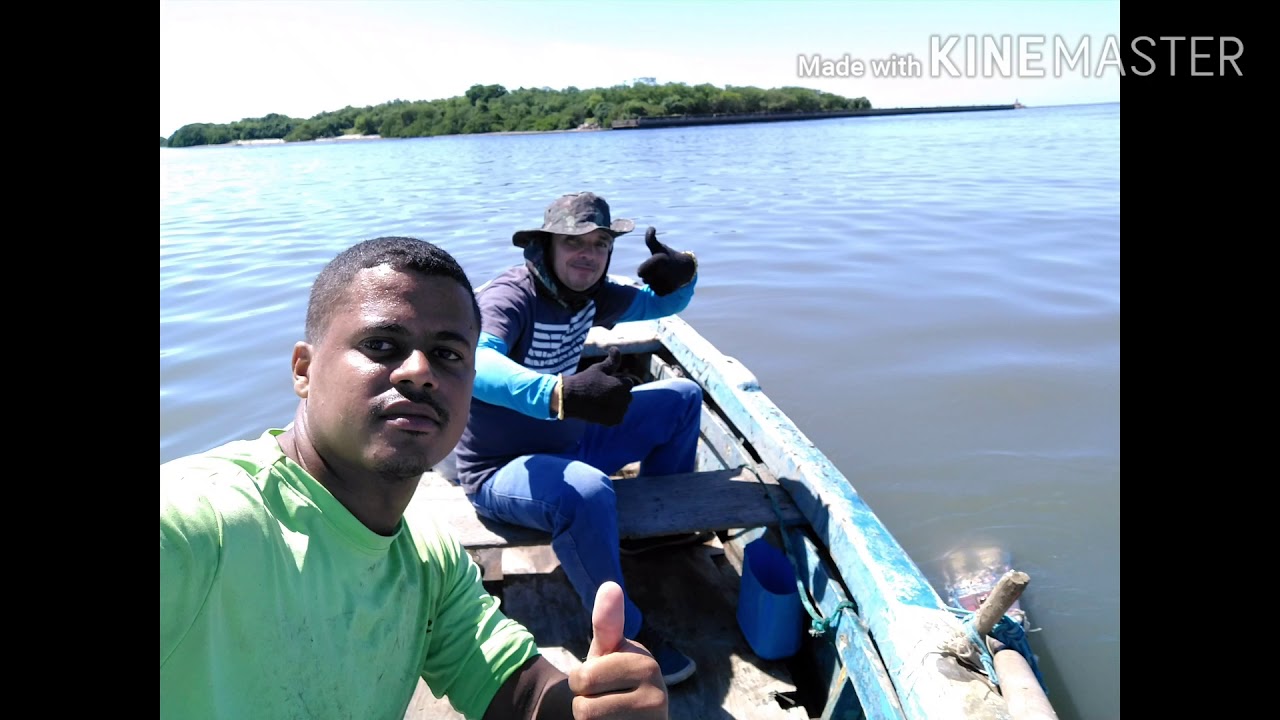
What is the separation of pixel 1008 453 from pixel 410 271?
202 inches

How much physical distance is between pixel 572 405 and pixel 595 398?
8 centimetres

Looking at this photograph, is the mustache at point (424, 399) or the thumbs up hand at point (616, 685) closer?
the thumbs up hand at point (616, 685)

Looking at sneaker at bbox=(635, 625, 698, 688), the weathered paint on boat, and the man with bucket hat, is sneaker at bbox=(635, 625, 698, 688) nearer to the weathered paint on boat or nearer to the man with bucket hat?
the man with bucket hat

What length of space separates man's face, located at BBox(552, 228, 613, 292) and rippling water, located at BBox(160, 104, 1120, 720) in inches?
107

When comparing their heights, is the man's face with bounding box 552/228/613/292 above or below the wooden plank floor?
above

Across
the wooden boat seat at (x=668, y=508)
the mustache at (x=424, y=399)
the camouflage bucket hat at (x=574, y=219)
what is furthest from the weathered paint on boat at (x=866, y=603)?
the mustache at (x=424, y=399)

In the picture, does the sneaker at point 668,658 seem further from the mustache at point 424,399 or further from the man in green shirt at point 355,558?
the mustache at point 424,399

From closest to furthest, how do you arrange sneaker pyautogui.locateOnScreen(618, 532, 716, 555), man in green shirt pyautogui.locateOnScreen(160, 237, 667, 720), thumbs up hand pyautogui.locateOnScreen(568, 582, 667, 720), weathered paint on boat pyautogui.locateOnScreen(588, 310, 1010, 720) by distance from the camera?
man in green shirt pyautogui.locateOnScreen(160, 237, 667, 720) < thumbs up hand pyautogui.locateOnScreen(568, 582, 667, 720) < weathered paint on boat pyautogui.locateOnScreen(588, 310, 1010, 720) < sneaker pyautogui.locateOnScreen(618, 532, 716, 555)

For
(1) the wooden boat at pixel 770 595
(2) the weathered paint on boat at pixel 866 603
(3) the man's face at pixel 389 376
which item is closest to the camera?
(3) the man's face at pixel 389 376

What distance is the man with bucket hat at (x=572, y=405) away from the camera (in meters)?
2.62

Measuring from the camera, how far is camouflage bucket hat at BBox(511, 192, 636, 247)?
297 centimetres

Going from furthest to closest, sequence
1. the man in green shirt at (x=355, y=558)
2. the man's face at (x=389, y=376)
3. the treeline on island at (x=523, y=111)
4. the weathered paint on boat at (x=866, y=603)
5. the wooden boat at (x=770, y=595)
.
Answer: the treeline on island at (x=523, y=111) → the wooden boat at (x=770, y=595) → the weathered paint on boat at (x=866, y=603) → the man's face at (x=389, y=376) → the man in green shirt at (x=355, y=558)

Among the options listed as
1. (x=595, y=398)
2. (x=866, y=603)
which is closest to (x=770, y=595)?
(x=866, y=603)

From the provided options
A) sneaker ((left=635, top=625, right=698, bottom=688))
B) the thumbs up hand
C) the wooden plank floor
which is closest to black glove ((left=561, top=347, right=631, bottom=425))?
sneaker ((left=635, top=625, right=698, bottom=688))
